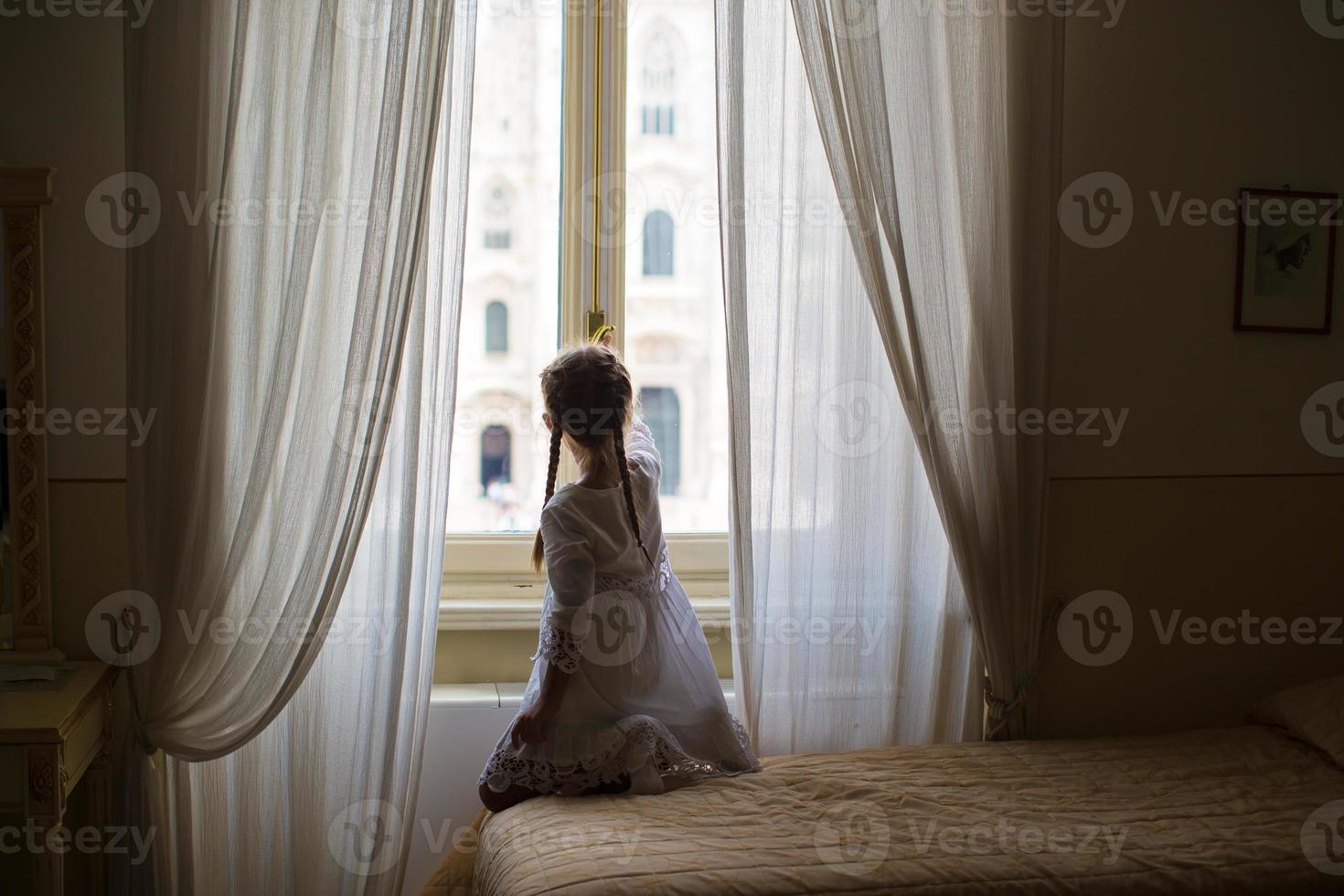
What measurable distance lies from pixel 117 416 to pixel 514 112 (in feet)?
3.63

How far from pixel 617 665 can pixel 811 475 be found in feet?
1.99

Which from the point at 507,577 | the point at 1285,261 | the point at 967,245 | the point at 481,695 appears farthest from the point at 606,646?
the point at 1285,261

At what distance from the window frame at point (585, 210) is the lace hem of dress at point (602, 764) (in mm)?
563

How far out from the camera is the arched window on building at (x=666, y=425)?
267 centimetres

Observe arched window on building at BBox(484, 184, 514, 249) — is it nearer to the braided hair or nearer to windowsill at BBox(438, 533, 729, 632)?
the braided hair

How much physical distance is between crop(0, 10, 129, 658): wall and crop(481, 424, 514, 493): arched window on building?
0.79m

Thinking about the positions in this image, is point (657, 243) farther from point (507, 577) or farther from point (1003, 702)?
point (1003, 702)

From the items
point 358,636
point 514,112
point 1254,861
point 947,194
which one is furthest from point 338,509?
point 1254,861

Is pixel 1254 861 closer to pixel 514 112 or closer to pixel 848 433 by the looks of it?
pixel 848 433

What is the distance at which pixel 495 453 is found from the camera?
2633 millimetres

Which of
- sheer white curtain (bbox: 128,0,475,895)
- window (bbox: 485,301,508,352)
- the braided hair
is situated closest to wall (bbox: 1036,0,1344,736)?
the braided hair

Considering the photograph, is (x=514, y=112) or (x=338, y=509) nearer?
(x=338, y=509)

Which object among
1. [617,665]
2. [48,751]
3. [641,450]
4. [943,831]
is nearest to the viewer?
[48,751]

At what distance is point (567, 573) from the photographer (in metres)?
2.00
